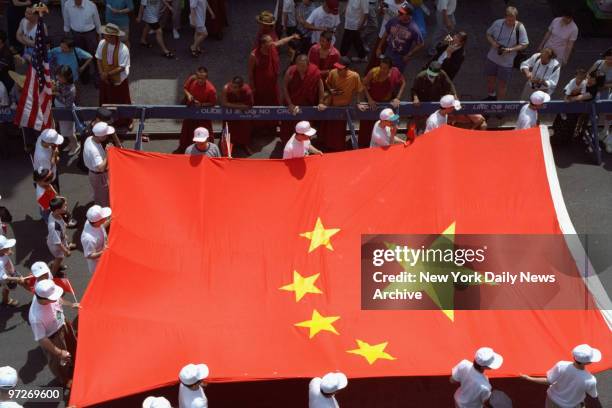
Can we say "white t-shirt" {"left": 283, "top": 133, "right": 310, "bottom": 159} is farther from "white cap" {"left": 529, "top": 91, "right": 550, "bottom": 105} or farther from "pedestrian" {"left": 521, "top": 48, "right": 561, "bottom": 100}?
"pedestrian" {"left": 521, "top": 48, "right": 561, "bottom": 100}

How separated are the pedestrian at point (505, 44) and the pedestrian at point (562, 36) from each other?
0.47 m

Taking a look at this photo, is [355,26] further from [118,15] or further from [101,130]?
[101,130]

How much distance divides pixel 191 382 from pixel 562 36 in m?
8.50

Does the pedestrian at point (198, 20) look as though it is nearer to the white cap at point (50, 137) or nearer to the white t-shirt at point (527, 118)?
the white cap at point (50, 137)

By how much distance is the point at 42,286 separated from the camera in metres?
8.56

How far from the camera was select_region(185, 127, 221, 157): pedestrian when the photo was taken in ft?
35.1

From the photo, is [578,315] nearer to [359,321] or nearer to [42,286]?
[359,321]

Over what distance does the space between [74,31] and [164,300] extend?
20.9 feet

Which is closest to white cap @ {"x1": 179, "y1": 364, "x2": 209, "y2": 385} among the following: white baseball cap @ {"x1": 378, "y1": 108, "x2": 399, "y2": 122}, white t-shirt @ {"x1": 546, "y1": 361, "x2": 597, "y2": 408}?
white t-shirt @ {"x1": 546, "y1": 361, "x2": 597, "y2": 408}

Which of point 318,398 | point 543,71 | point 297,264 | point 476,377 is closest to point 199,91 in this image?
point 297,264

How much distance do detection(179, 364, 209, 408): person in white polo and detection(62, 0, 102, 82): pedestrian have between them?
7.20m

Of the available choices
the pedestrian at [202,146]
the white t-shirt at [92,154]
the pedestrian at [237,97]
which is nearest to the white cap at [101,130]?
the white t-shirt at [92,154]

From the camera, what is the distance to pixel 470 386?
325 inches

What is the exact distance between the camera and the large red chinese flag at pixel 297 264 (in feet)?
27.9
